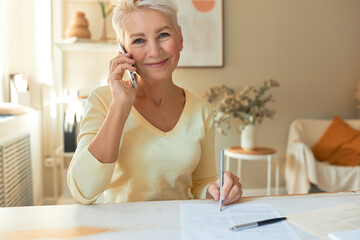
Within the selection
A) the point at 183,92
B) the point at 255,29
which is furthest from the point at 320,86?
the point at 183,92

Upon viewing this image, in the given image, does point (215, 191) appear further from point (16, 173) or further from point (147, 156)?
point (16, 173)

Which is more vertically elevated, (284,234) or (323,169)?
(284,234)

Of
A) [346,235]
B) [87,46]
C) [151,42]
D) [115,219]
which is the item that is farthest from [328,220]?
[87,46]

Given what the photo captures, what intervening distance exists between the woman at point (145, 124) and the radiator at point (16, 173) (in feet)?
3.46

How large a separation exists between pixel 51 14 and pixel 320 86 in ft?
8.82

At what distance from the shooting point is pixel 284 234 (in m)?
0.76

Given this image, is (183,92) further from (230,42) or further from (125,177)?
(230,42)

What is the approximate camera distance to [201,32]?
10.9 feet

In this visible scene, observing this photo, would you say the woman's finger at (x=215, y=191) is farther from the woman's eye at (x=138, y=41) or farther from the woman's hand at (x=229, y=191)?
the woman's eye at (x=138, y=41)

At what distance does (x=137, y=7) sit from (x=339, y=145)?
2.70 meters

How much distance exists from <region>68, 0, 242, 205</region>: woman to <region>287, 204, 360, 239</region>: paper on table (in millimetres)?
240

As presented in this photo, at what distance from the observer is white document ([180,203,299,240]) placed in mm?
753

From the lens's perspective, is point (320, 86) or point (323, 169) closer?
point (323, 169)

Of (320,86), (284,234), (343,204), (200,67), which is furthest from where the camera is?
(320,86)
